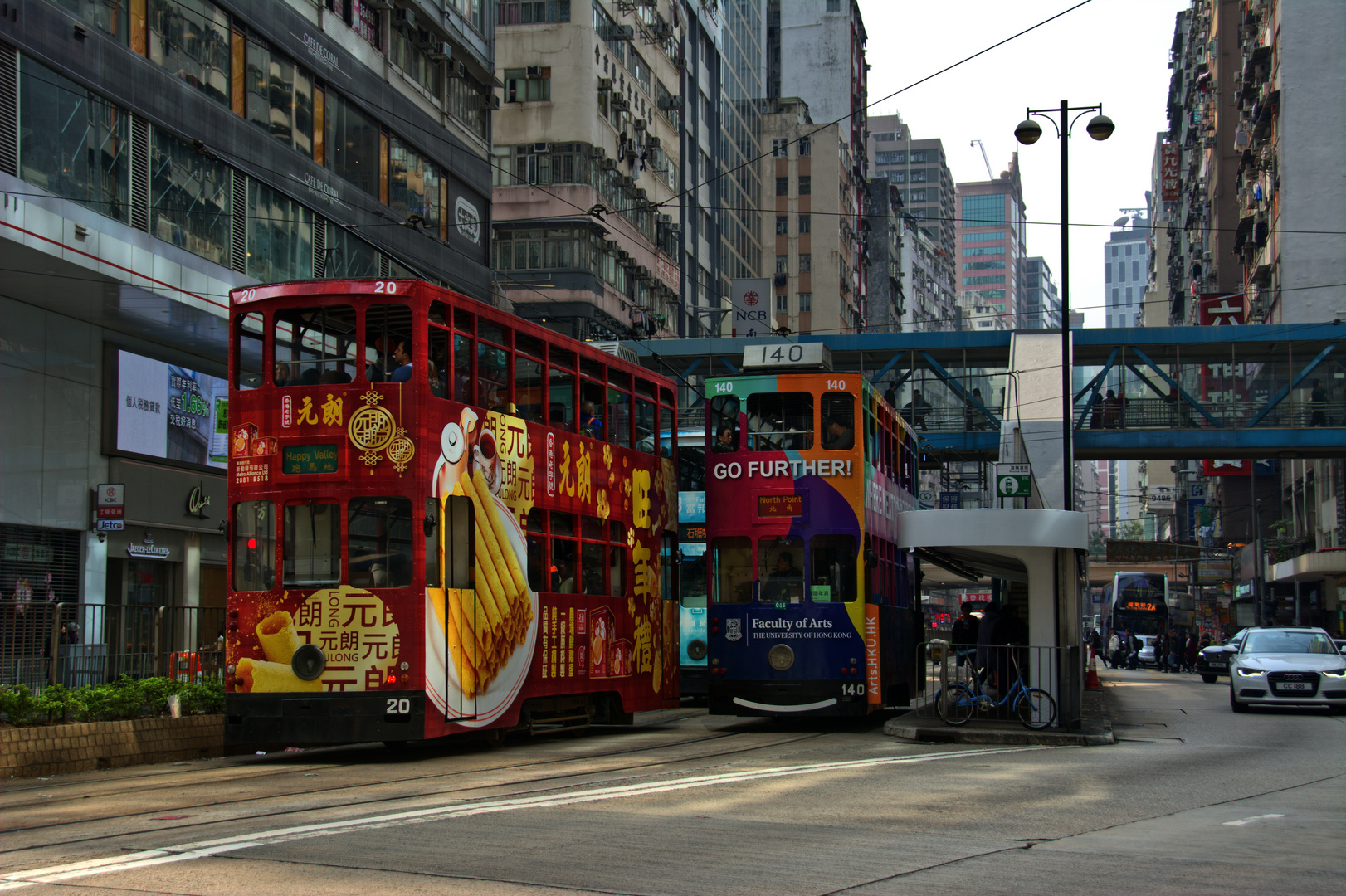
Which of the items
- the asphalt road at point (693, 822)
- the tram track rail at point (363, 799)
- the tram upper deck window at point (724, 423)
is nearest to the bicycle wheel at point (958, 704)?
the asphalt road at point (693, 822)

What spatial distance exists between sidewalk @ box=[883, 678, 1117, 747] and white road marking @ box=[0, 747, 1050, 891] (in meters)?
2.71

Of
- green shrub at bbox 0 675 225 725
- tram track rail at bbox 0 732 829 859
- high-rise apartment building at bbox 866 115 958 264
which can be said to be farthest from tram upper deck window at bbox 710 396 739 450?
high-rise apartment building at bbox 866 115 958 264

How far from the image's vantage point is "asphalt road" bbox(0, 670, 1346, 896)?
6.92 metres

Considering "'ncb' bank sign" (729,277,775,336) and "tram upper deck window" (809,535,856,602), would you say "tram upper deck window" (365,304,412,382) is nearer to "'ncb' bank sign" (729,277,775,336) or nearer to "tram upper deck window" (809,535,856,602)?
"tram upper deck window" (809,535,856,602)

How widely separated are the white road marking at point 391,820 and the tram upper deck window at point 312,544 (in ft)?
13.6

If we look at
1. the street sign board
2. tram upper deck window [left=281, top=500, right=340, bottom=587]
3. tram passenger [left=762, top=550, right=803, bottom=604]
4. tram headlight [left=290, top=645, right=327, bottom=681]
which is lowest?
tram headlight [left=290, top=645, right=327, bottom=681]

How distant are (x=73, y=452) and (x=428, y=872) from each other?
18002mm

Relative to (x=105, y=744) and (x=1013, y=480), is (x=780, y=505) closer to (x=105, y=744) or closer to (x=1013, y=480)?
(x=1013, y=480)

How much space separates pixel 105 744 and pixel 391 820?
625 cm

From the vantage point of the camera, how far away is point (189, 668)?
15781mm

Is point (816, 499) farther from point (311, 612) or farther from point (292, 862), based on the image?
point (292, 862)

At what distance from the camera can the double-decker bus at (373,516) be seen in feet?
43.9

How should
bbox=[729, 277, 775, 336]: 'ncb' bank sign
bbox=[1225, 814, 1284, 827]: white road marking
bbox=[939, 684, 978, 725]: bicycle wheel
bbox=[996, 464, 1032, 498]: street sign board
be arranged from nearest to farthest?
bbox=[1225, 814, 1284, 827]: white road marking → bbox=[939, 684, 978, 725]: bicycle wheel → bbox=[996, 464, 1032, 498]: street sign board → bbox=[729, 277, 775, 336]: 'ncb' bank sign

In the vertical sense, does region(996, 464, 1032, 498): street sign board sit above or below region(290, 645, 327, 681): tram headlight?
above
